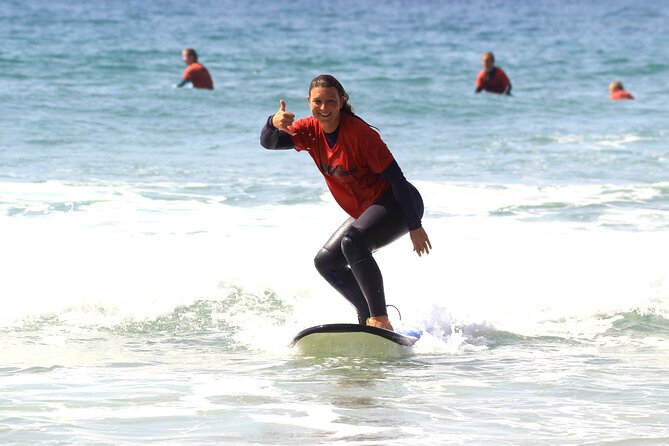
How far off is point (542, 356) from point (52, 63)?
72.4 ft

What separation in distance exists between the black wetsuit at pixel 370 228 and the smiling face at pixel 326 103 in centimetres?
11

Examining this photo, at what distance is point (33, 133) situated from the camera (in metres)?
16.5

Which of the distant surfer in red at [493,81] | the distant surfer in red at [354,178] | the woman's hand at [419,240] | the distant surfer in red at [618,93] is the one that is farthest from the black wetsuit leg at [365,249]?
the distant surfer in red at [618,93]

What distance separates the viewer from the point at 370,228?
20.7 feet

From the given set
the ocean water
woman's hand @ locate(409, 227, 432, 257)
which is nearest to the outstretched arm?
woman's hand @ locate(409, 227, 432, 257)

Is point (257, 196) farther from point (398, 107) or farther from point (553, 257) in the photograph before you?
point (398, 107)

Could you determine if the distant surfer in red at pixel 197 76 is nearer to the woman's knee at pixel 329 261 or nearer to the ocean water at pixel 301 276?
the ocean water at pixel 301 276

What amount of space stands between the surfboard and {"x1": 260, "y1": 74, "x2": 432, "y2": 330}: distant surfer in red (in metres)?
0.17

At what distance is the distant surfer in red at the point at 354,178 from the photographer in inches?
245

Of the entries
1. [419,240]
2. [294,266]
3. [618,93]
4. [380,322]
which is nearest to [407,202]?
[419,240]

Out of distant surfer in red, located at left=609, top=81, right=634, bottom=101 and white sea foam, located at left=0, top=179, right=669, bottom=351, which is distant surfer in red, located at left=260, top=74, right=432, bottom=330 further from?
distant surfer in red, located at left=609, top=81, right=634, bottom=101

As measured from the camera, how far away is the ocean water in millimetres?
5504

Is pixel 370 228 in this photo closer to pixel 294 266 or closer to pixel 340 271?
pixel 340 271

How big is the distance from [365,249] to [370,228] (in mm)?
133
